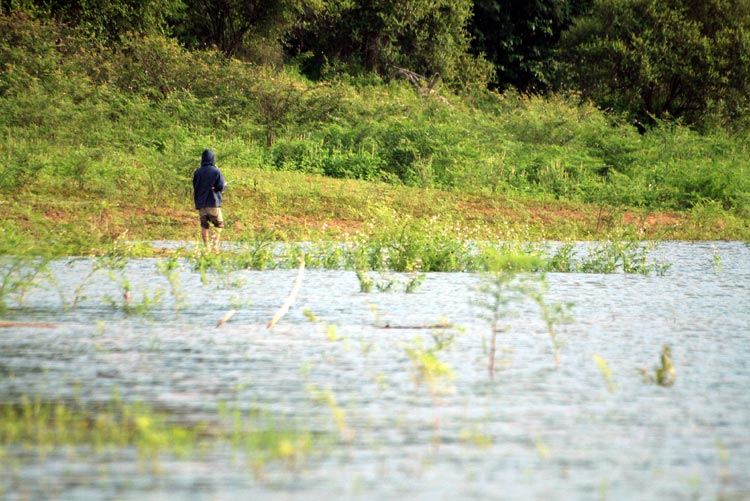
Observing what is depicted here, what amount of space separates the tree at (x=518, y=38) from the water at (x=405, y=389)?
37.5 meters

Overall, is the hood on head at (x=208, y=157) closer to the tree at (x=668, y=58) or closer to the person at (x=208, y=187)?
the person at (x=208, y=187)

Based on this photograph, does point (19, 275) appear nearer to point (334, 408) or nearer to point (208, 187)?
point (334, 408)

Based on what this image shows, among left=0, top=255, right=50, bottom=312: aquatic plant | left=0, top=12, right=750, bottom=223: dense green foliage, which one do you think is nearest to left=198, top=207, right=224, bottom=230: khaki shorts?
left=0, top=12, right=750, bottom=223: dense green foliage

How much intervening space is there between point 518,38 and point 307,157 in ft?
84.3

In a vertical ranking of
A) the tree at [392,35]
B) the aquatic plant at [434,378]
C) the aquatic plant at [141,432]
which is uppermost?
the tree at [392,35]

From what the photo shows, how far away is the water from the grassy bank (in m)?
6.06

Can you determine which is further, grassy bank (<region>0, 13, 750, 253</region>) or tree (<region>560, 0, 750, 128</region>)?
tree (<region>560, 0, 750, 128</region>)

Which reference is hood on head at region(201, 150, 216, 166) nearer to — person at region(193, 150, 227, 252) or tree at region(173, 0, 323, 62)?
person at region(193, 150, 227, 252)

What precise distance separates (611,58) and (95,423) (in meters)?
37.9

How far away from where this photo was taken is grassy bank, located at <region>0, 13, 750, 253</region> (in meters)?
21.5

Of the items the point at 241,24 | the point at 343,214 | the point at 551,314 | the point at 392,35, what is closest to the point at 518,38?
the point at 392,35

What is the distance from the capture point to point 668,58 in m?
40.8

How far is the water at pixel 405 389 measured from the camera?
214 inches

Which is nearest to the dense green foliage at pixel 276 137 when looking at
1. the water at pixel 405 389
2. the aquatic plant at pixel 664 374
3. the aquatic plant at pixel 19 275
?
the aquatic plant at pixel 19 275
